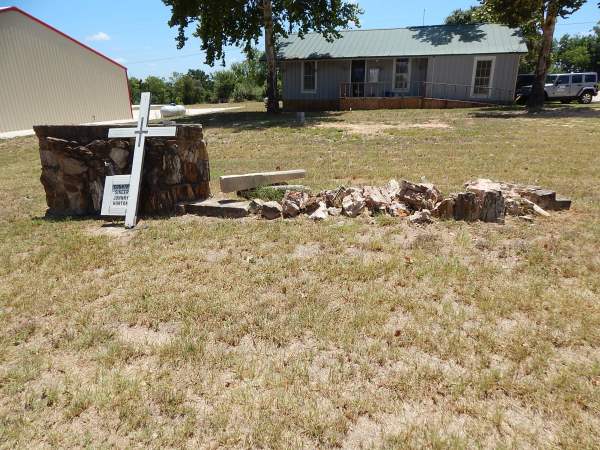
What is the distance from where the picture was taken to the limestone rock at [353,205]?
17.2 ft

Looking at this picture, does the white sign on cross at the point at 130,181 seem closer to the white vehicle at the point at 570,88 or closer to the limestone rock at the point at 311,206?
the limestone rock at the point at 311,206

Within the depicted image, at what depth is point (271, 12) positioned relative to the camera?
18812mm

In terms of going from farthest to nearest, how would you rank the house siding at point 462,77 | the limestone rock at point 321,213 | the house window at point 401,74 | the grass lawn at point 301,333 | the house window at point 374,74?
1. the house window at point 374,74
2. the house window at point 401,74
3. the house siding at point 462,77
4. the limestone rock at point 321,213
5. the grass lawn at point 301,333

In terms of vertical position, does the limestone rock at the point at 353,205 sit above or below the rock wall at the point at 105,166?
below

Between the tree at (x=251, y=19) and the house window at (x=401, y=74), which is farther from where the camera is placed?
the house window at (x=401, y=74)

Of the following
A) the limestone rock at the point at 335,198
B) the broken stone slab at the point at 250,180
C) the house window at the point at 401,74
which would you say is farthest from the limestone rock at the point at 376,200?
the house window at the point at 401,74

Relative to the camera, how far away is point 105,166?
5.49 meters

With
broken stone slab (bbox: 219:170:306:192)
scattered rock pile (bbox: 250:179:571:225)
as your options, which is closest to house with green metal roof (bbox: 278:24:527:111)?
broken stone slab (bbox: 219:170:306:192)

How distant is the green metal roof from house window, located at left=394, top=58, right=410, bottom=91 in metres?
0.72

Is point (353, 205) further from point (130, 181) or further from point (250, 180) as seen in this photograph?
point (130, 181)

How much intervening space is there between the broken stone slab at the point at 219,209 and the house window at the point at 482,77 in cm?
2113

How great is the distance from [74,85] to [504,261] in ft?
85.9

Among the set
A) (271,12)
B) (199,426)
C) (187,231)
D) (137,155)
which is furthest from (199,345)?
(271,12)

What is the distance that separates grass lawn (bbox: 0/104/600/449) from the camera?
2.09m
